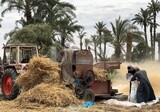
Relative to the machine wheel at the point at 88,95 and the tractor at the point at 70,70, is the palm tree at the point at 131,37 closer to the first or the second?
the tractor at the point at 70,70

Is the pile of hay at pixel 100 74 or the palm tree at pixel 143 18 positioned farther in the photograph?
the palm tree at pixel 143 18

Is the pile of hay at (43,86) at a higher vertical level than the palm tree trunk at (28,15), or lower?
lower

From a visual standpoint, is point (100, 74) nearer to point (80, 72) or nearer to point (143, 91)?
point (80, 72)

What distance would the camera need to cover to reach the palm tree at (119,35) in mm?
47406

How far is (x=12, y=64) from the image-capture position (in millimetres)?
18031

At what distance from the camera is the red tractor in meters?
17.2

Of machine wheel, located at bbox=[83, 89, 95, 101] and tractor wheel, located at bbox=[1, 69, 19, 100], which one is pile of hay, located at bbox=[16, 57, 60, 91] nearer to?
machine wheel, located at bbox=[83, 89, 95, 101]

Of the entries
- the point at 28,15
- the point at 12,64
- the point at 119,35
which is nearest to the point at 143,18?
the point at 119,35

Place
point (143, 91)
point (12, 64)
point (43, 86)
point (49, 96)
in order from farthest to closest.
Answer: point (12, 64)
point (143, 91)
point (43, 86)
point (49, 96)

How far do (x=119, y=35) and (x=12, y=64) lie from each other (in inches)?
1211

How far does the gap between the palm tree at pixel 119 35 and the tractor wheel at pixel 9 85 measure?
2995cm

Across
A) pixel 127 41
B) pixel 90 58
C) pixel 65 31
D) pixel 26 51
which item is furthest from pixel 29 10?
pixel 90 58

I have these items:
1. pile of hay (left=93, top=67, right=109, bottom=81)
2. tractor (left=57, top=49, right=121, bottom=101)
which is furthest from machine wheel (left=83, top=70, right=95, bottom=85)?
pile of hay (left=93, top=67, right=109, bottom=81)

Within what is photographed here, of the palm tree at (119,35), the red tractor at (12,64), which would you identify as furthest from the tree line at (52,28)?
the red tractor at (12,64)
